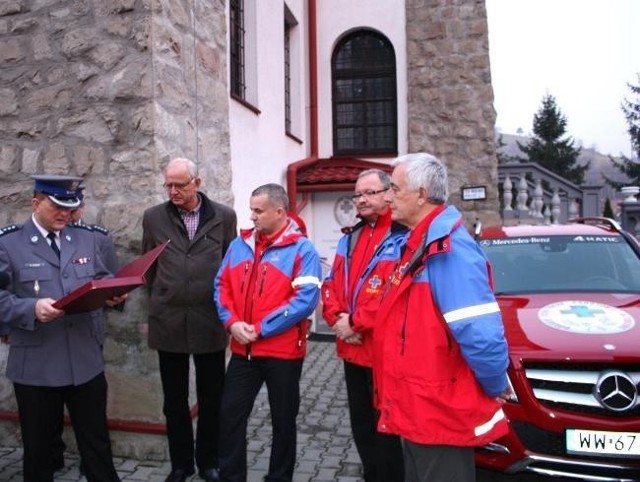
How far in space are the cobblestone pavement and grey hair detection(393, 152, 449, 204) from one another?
2196mm

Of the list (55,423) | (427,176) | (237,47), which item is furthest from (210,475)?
(237,47)

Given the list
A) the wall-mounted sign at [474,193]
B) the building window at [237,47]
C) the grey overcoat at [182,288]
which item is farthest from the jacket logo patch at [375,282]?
the wall-mounted sign at [474,193]

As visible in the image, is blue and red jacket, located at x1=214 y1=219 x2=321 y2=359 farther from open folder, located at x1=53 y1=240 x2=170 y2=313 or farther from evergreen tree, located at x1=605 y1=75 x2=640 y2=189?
evergreen tree, located at x1=605 y1=75 x2=640 y2=189

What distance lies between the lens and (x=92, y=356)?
3.54 metres

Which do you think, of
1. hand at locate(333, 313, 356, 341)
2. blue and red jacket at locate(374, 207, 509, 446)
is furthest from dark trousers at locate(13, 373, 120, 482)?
blue and red jacket at locate(374, 207, 509, 446)

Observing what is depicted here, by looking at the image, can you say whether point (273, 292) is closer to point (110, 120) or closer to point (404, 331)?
point (404, 331)

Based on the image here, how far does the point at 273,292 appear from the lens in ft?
12.2

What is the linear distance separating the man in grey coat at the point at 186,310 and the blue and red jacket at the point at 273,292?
0.27 meters

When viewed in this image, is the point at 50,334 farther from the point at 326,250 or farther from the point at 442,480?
the point at 326,250

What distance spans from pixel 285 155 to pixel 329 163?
4.51ft

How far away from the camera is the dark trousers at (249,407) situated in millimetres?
3742

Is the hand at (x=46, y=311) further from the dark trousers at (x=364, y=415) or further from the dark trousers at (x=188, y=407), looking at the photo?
the dark trousers at (x=364, y=415)

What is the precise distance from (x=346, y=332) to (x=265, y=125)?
5376mm

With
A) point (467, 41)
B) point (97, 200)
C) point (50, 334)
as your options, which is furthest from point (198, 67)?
point (467, 41)
